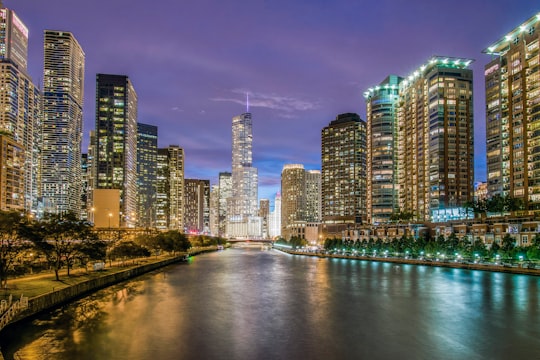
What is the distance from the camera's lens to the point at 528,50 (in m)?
150

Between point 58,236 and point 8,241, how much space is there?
46.9 ft

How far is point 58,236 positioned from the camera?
234ft

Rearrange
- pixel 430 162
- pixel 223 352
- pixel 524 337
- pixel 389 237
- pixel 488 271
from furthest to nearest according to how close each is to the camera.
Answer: pixel 430 162, pixel 389 237, pixel 488 271, pixel 524 337, pixel 223 352

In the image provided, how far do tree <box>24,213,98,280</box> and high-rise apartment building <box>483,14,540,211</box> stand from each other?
128592 mm

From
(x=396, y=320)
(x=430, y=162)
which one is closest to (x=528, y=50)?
(x=430, y=162)

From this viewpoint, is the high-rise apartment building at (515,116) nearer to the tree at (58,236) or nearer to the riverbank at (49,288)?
the riverbank at (49,288)

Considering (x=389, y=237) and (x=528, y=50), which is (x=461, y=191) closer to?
(x=389, y=237)

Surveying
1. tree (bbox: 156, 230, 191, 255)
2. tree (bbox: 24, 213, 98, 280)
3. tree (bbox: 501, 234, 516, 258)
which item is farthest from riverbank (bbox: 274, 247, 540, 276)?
tree (bbox: 24, 213, 98, 280)

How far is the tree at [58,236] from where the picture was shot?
65688mm

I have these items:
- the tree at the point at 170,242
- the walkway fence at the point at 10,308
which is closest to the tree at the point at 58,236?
the walkway fence at the point at 10,308

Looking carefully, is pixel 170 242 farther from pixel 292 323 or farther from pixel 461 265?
pixel 292 323

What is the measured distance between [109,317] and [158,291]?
2386 centimetres

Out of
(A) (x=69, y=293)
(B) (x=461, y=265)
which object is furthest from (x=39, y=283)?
(B) (x=461, y=265)

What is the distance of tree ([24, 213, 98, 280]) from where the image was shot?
6569cm
